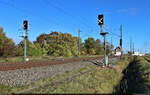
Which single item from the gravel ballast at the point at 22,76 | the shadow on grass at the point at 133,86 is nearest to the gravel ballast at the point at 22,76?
the gravel ballast at the point at 22,76

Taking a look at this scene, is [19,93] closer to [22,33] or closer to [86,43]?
[22,33]

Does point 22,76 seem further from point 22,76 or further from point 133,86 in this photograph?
point 133,86

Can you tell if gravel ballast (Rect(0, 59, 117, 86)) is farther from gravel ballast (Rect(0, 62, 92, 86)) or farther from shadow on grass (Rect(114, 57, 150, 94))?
shadow on grass (Rect(114, 57, 150, 94))

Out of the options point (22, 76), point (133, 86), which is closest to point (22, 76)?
point (22, 76)

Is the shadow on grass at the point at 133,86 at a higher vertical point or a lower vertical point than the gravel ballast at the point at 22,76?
lower

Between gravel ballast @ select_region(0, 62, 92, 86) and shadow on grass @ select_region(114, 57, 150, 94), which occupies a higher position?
gravel ballast @ select_region(0, 62, 92, 86)

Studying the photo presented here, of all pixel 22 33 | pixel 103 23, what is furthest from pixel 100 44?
pixel 103 23

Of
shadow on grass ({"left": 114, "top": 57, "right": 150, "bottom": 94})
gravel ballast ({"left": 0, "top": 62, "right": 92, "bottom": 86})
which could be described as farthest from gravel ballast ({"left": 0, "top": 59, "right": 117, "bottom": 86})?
shadow on grass ({"left": 114, "top": 57, "right": 150, "bottom": 94})

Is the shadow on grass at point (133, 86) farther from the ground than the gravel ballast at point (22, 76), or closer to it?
closer to it

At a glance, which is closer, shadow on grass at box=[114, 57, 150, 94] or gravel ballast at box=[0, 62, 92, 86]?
shadow on grass at box=[114, 57, 150, 94]

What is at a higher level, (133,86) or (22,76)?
(22,76)

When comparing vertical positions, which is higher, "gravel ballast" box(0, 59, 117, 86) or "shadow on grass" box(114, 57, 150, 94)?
"gravel ballast" box(0, 59, 117, 86)

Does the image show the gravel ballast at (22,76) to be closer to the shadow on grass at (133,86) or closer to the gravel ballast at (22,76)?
the gravel ballast at (22,76)

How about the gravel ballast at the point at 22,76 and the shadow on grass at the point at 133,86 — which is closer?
the shadow on grass at the point at 133,86
